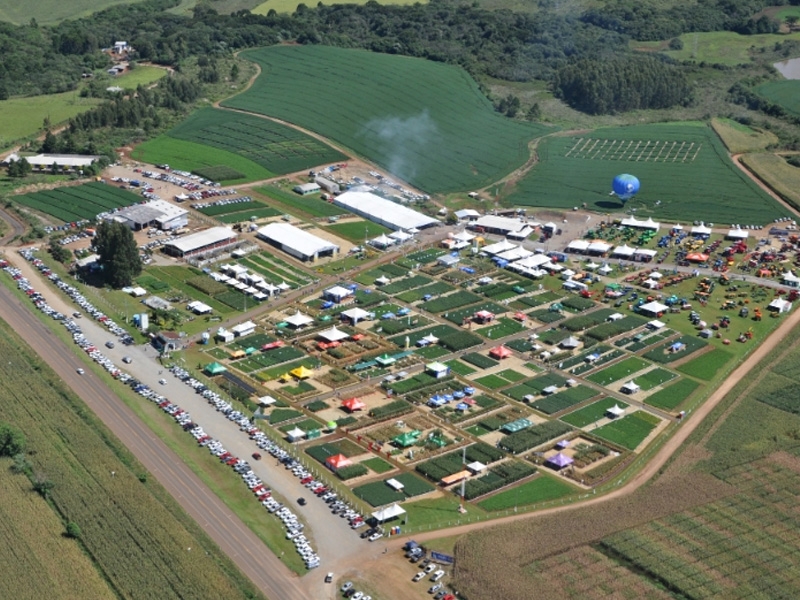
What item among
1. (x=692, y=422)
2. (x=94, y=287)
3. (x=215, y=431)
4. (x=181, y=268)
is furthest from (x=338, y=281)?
(x=692, y=422)

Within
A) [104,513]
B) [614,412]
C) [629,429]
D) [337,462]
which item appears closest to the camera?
[104,513]

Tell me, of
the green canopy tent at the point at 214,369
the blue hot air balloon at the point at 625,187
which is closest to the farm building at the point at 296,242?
the green canopy tent at the point at 214,369

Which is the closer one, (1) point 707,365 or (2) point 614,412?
(2) point 614,412

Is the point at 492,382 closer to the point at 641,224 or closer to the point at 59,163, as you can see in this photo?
the point at 641,224

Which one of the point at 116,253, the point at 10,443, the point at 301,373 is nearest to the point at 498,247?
the point at 301,373

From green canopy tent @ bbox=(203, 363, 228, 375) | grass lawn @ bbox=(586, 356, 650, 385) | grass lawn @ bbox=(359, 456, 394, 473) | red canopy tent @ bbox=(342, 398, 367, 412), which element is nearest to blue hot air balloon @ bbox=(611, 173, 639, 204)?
grass lawn @ bbox=(586, 356, 650, 385)

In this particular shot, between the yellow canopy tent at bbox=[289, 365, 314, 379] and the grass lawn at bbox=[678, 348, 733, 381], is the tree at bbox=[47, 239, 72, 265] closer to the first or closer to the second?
the yellow canopy tent at bbox=[289, 365, 314, 379]

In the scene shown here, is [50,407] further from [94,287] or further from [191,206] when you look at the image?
[191,206]

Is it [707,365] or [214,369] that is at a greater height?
[214,369]

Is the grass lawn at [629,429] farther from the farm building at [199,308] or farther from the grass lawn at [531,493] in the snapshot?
the farm building at [199,308]
